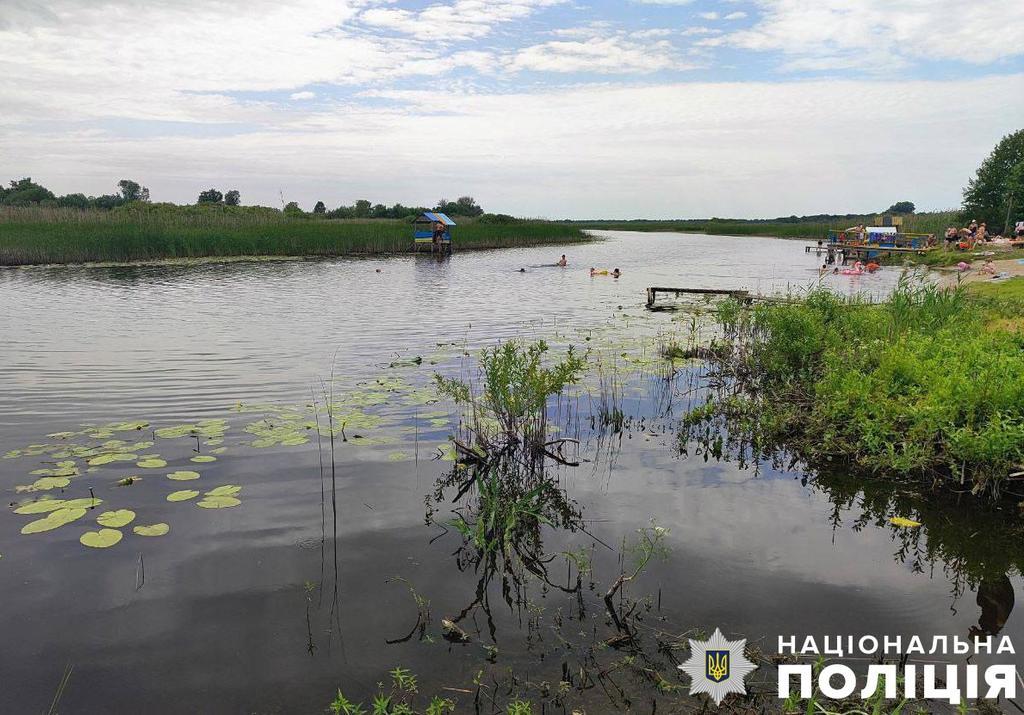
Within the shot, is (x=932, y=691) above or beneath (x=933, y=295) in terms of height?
beneath

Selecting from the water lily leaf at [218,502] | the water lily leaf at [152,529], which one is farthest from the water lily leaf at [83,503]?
the water lily leaf at [218,502]

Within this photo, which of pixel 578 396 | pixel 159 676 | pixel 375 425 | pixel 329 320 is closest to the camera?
pixel 159 676

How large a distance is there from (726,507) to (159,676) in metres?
4.61

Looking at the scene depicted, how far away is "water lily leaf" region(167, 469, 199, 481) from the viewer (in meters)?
6.38

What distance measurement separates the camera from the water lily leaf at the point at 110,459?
6684 mm

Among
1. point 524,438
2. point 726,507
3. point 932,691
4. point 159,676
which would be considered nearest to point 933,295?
point 726,507

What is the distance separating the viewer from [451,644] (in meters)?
4.04

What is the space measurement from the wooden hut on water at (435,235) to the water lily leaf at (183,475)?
3814cm

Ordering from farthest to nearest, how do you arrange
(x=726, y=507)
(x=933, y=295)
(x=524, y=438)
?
(x=933, y=295) < (x=524, y=438) < (x=726, y=507)

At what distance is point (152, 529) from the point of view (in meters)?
5.36

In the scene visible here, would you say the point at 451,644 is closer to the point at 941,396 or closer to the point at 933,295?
the point at 941,396

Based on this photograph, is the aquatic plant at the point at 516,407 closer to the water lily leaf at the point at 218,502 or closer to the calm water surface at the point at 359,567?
the calm water surface at the point at 359,567

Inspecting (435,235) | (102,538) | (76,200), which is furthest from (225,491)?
(76,200)

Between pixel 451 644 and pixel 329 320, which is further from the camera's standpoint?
pixel 329 320
